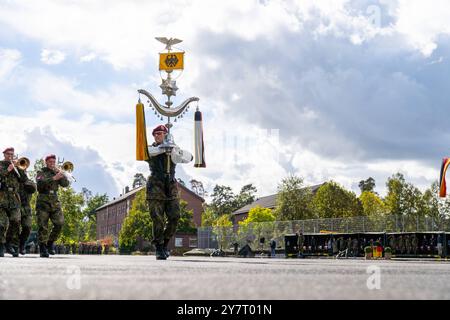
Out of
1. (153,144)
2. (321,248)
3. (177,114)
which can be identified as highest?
(177,114)

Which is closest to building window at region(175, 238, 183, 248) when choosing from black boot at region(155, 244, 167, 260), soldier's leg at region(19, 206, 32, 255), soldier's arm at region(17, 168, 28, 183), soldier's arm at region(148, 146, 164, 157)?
soldier's leg at region(19, 206, 32, 255)

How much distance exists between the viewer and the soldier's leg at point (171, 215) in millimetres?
12586

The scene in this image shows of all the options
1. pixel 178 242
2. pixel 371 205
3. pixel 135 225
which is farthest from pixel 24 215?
pixel 178 242

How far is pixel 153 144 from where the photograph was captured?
1281cm

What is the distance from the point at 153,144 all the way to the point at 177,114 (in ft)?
5.67

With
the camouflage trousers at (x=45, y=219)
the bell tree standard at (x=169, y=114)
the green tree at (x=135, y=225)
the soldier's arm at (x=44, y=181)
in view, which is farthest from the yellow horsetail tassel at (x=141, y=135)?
the green tree at (x=135, y=225)

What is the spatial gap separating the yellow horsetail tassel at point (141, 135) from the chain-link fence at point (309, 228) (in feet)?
88.0

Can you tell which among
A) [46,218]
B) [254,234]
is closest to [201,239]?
[254,234]

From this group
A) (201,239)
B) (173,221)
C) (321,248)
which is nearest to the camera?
(173,221)

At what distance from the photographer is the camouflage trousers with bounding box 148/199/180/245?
1245 cm

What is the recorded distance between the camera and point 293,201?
7769cm

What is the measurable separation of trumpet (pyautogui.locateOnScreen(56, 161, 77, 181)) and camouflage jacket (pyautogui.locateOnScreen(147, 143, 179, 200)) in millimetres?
2336
